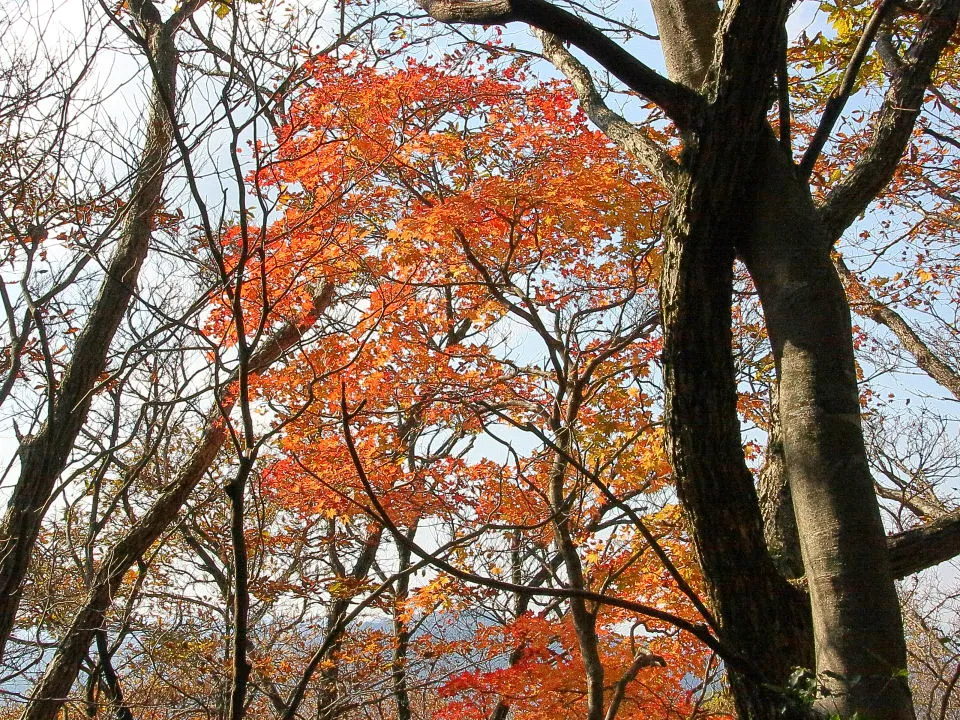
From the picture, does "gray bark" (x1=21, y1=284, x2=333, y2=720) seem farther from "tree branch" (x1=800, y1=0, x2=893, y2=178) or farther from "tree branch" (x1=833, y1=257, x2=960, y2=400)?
"tree branch" (x1=833, y1=257, x2=960, y2=400)

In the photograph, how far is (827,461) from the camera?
6.63 ft

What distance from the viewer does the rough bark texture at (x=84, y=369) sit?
4918 millimetres

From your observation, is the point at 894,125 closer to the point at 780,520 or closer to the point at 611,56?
the point at 611,56

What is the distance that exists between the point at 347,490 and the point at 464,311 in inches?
106

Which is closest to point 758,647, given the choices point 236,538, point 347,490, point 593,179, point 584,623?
point 236,538

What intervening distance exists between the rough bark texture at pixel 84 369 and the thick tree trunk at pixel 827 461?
3.74 metres

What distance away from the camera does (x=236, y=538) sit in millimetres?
1957

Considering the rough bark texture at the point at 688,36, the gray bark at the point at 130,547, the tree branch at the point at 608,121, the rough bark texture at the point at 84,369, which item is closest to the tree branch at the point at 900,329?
the tree branch at the point at 608,121

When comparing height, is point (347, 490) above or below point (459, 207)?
below

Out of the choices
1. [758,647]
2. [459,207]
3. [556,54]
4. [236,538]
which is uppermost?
[556,54]

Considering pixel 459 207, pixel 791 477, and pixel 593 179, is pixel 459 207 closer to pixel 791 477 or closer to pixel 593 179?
pixel 593 179

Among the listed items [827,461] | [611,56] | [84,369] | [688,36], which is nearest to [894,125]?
[688,36]

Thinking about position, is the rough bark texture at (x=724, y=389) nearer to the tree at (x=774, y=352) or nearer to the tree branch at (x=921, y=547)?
the tree at (x=774, y=352)

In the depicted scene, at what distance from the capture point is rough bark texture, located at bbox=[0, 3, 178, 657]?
492 cm
